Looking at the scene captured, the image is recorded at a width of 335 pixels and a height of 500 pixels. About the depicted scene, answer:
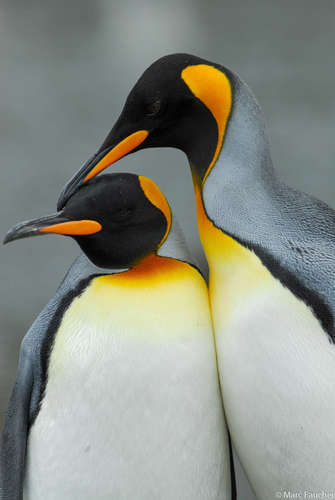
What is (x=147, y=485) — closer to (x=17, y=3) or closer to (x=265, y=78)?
(x=265, y=78)

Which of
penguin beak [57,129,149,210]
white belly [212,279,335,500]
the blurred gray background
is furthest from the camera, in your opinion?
the blurred gray background

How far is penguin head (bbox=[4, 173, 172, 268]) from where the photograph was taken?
0.79m

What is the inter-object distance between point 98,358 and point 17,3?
1.82 metres

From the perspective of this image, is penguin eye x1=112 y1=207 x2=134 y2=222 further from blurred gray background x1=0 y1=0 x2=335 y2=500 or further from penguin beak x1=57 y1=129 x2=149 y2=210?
blurred gray background x1=0 y1=0 x2=335 y2=500

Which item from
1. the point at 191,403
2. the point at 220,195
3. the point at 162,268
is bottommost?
the point at 191,403

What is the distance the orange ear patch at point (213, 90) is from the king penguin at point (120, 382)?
0.50ft

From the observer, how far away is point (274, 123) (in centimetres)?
190

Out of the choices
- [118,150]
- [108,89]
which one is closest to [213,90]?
[118,150]

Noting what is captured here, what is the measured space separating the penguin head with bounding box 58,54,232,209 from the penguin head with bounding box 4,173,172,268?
0.04 metres

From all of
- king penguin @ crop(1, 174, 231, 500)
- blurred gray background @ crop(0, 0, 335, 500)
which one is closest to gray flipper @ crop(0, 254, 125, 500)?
king penguin @ crop(1, 174, 231, 500)

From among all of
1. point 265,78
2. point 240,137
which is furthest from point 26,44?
point 240,137

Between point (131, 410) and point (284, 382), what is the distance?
226 millimetres

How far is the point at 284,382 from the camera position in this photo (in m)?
0.74

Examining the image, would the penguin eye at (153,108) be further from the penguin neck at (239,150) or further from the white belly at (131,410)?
the white belly at (131,410)
